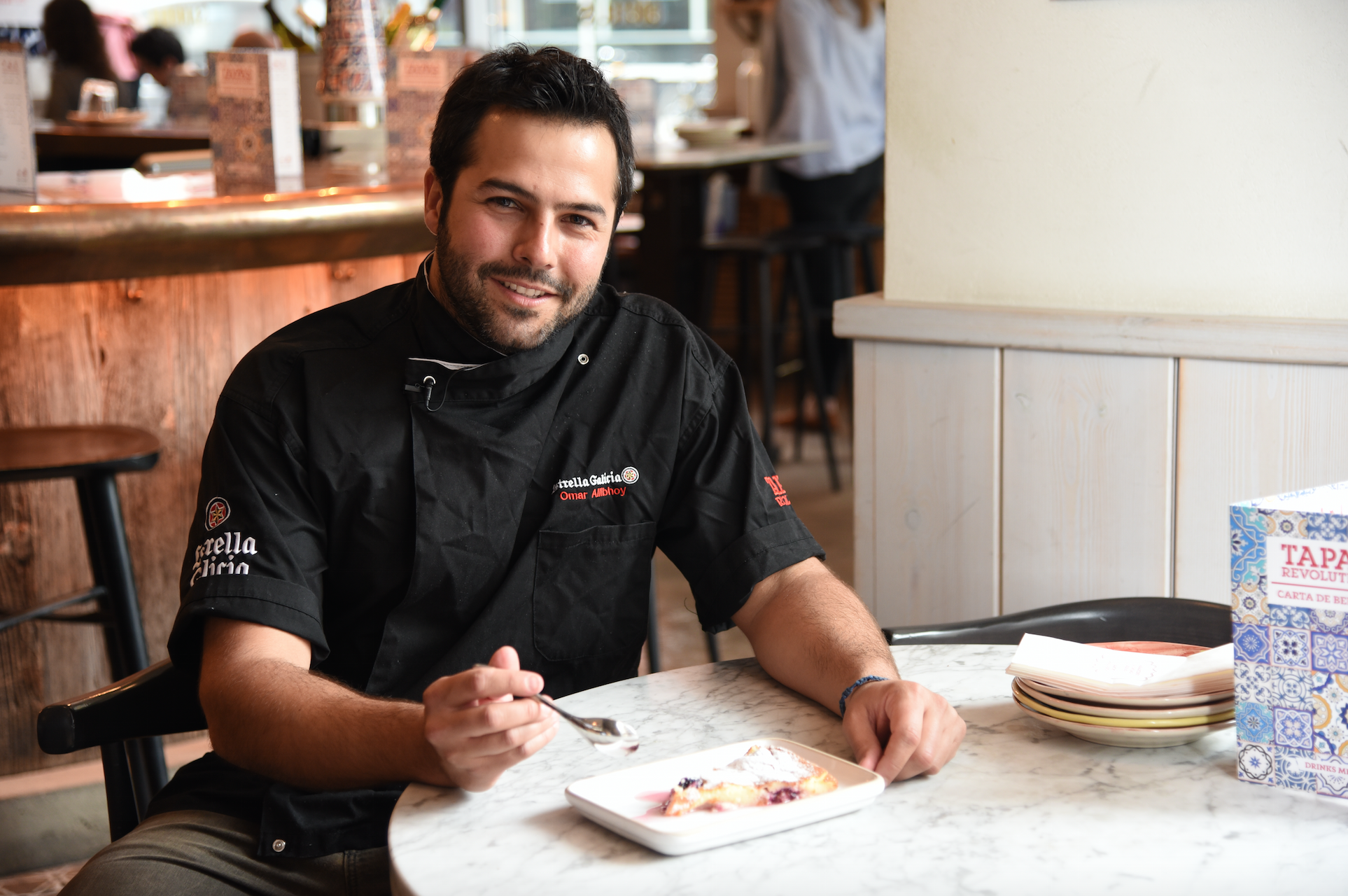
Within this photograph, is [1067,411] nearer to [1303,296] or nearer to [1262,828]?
[1303,296]

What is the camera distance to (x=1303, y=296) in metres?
1.53

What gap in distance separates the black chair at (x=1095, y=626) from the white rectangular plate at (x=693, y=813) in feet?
1.40

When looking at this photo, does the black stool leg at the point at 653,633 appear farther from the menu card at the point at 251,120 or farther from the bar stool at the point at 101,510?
the menu card at the point at 251,120

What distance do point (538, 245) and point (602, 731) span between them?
1.81 ft

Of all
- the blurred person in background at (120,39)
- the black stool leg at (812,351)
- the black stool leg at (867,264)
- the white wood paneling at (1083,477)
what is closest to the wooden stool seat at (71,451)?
the white wood paneling at (1083,477)

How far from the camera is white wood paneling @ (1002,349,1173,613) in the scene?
1.62m

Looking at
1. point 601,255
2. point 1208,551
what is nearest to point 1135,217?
point 1208,551

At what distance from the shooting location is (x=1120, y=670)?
3.61 feet

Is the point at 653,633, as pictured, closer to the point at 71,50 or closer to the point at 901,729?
the point at 901,729

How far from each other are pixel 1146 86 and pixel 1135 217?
16 centimetres

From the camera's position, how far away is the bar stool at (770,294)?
448cm

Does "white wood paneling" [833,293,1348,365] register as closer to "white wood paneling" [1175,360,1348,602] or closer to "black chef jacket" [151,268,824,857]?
"white wood paneling" [1175,360,1348,602]

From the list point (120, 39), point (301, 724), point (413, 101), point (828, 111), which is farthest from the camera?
point (120, 39)

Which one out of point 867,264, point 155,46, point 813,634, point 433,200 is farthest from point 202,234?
point 155,46
